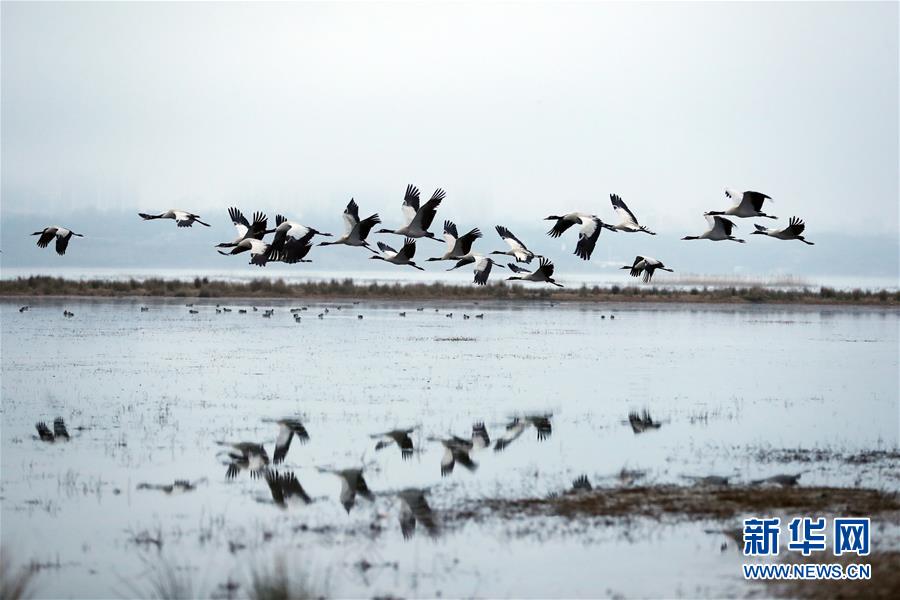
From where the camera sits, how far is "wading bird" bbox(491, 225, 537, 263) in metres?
21.2

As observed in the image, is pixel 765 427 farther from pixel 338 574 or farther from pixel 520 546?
pixel 338 574

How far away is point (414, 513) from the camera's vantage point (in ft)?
37.7

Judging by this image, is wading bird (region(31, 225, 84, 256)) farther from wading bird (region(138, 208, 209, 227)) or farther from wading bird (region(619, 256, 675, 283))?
wading bird (region(619, 256, 675, 283))

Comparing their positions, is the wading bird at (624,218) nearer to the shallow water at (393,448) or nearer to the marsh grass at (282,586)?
the shallow water at (393,448)

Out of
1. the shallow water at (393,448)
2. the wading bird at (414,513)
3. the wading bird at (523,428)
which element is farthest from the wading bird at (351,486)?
the wading bird at (523,428)

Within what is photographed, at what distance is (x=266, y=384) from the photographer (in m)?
21.7

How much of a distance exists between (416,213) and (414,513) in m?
9.11

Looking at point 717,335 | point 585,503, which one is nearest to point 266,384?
point 585,503

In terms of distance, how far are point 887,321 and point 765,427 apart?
1375 inches

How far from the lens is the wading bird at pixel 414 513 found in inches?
429

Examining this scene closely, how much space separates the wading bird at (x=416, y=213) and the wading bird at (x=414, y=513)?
7.20 metres

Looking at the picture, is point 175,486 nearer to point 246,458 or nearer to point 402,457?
point 246,458

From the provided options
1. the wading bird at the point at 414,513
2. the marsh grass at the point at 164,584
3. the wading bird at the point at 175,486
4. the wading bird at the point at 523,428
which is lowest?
the marsh grass at the point at 164,584

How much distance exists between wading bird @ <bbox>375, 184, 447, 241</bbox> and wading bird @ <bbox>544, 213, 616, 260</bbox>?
2071 mm
